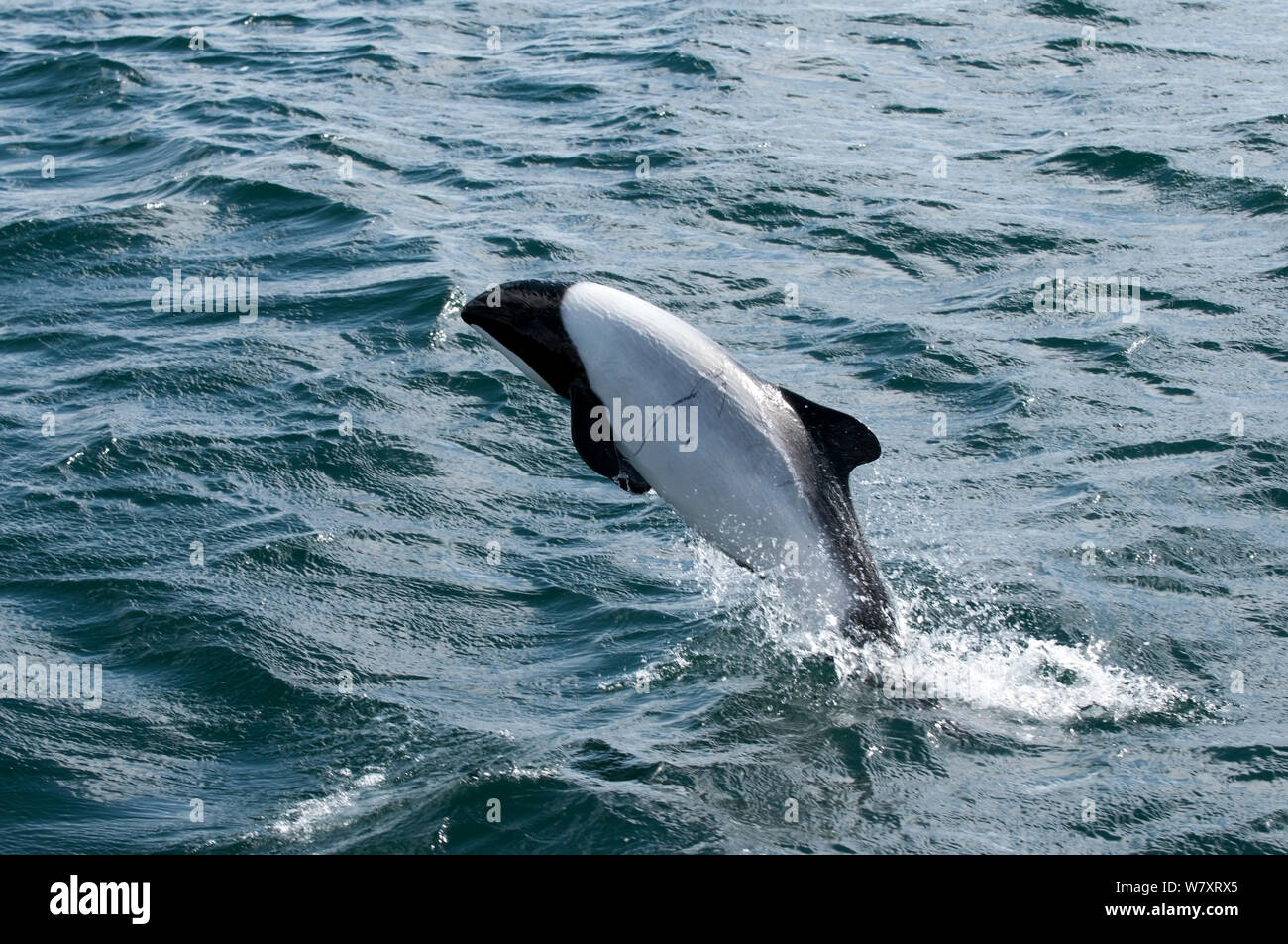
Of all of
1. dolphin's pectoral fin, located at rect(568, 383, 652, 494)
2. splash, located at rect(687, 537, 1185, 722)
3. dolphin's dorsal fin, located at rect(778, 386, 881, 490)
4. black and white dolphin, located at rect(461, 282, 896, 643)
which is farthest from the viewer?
splash, located at rect(687, 537, 1185, 722)

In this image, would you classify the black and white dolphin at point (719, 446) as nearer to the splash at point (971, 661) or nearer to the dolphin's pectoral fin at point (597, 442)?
the dolphin's pectoral fin at point (597, 442)

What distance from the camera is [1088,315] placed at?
54.9 ft

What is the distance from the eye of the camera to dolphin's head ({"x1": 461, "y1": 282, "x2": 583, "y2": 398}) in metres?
9.76

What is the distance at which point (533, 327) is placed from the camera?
9.81 meters

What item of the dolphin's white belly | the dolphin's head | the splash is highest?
the dolphin's head

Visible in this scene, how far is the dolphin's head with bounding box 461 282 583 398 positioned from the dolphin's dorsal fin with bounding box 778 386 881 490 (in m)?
1.41

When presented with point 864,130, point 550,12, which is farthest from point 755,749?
point 550,12

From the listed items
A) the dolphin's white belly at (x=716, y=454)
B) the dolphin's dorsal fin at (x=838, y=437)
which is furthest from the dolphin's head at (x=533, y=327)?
the dolphin's dorsal fin at (x=838, y=437)

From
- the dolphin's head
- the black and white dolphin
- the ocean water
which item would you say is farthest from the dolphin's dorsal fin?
the dolphin's head

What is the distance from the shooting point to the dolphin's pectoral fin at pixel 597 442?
947 centimetres

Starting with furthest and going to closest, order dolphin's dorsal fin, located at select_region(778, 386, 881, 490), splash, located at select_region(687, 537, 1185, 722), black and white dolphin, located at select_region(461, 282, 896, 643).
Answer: splash, located at select_region(687, 537, 1185, 722), dolphin's dorsal fin, located at select_region(778, 386, 881, 490), black and white dolphin, located at select_region(461, 282, 896, 643)

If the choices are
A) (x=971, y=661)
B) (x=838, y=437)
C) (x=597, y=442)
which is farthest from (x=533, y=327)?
(x=971, y=661)

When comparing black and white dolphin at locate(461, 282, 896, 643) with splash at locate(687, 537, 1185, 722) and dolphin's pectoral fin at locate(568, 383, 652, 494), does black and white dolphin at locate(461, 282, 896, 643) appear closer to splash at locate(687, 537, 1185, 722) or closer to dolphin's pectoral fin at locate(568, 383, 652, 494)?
dolphin's pectoral fin at locate(568, 383, 652, 494)
